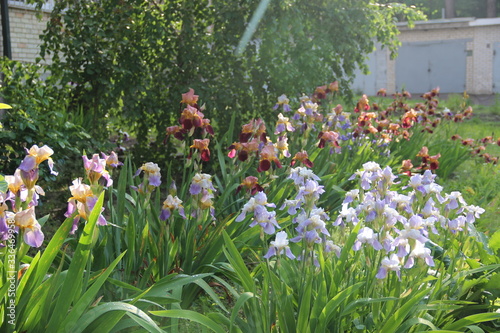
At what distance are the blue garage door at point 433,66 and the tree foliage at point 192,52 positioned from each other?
20.0m

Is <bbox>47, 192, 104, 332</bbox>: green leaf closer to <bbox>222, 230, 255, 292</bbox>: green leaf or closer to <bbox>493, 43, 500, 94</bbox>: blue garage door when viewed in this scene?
<bbox>222, 230, 255, 292</bbox>: green leaf

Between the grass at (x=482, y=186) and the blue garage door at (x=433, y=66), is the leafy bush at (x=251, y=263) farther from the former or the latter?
the blue garage door at (x=433, y=66)

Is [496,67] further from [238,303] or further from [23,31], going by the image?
[238,303]

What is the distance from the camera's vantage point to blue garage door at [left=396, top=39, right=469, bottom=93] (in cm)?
2545

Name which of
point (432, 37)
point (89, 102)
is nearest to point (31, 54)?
point (89, 102)

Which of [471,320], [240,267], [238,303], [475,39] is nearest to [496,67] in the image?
[475,39]

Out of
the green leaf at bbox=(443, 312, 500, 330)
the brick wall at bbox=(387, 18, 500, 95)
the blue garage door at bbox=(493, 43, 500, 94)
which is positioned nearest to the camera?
the green leaf at bbox=(443, 312, 500, 330)

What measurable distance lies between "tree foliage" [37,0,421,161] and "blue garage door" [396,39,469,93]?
65.5 ft

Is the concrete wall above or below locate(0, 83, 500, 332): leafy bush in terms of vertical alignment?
above

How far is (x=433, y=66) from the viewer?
84.5ft

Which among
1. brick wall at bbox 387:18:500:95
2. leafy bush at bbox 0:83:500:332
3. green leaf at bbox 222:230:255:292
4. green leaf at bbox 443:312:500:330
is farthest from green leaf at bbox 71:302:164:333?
brick wall at bbox 387:18:500:95

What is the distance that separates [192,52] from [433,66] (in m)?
21.4

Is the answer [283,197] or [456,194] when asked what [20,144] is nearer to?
[283,197]

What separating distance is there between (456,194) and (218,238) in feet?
3.93
